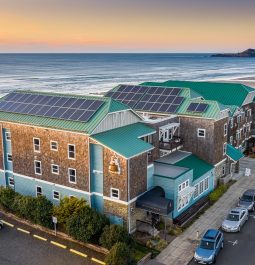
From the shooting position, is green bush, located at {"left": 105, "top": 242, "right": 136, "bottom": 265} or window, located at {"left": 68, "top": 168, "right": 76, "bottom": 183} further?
window, located at {"left": 68, "top": 168, "right": 76, "bottom": 183}

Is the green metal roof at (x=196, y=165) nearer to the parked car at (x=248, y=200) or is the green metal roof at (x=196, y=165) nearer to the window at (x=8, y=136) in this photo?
the parked car at (x=248, y=200)

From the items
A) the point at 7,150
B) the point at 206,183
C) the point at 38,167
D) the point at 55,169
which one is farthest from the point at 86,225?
the point at 206,183

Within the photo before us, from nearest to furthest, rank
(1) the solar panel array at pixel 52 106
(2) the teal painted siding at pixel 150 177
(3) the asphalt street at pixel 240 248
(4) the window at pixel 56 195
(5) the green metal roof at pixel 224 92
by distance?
1. (3) the asphalt street at pixel 240 248
2. (2) the teal painted siding at pixel 150 177
3. (1) the solar panel array at pixel 52 106
4. (4) the window at pixel 56 195
5. (5) the green metal roof at pixel 224 92

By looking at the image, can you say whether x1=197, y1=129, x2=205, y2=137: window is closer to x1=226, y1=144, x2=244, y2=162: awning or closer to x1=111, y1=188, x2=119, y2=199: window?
x1=226, y1=144, x2=244, y2=162: awning

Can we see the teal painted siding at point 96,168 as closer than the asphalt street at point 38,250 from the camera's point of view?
No

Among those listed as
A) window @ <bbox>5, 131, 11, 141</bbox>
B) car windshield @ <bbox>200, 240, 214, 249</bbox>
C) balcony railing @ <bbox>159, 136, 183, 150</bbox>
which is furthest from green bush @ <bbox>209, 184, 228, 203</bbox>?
window @ <bbox>5, 131, 11, 141</bbox>

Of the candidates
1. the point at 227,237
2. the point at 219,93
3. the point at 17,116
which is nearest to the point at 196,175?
the point at 227,237

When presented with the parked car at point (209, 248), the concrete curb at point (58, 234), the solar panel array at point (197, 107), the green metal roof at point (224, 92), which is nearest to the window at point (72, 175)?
the concrete curb at point (58, 234)
